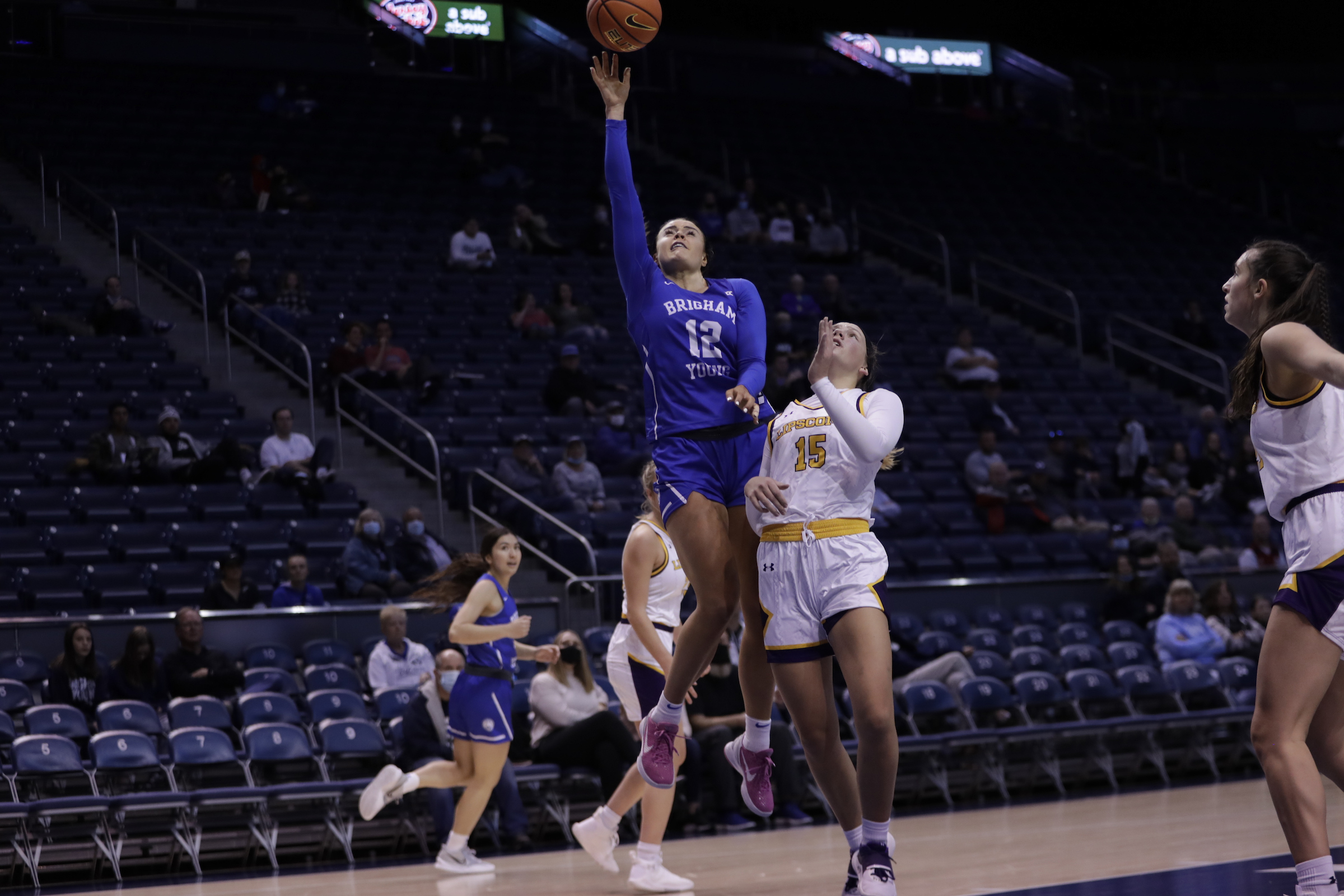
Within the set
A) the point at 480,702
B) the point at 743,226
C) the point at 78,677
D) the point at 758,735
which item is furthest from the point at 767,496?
the point at 743,226

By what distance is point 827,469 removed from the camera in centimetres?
493

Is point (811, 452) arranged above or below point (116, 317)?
below

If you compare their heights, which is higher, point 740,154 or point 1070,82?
point 1070,82

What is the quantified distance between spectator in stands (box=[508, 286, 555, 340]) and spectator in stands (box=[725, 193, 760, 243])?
4.28m

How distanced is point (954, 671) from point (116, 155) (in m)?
11.6

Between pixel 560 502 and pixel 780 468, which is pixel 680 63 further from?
pixel 780 468

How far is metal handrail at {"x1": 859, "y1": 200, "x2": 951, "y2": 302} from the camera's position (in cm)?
1980

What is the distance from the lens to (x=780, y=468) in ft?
16.5

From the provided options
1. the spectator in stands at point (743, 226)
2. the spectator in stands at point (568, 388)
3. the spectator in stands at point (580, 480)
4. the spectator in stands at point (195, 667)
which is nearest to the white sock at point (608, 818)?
the spectator in stands at point (195, 667)

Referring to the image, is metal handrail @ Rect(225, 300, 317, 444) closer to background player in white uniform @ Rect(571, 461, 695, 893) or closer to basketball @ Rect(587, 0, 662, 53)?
background player in white uniform @ Rect(571, 461, 695, 893)

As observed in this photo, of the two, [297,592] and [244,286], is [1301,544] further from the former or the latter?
[244,286]

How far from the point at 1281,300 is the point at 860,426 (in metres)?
1.31

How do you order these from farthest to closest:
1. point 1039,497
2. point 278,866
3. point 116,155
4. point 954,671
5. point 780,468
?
1. point 116,155
2. point 1039,497
3. point 954,671
4. point 278,866
5. point 780,468

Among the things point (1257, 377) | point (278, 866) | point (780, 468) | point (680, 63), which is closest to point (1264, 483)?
point (1257, 377)
